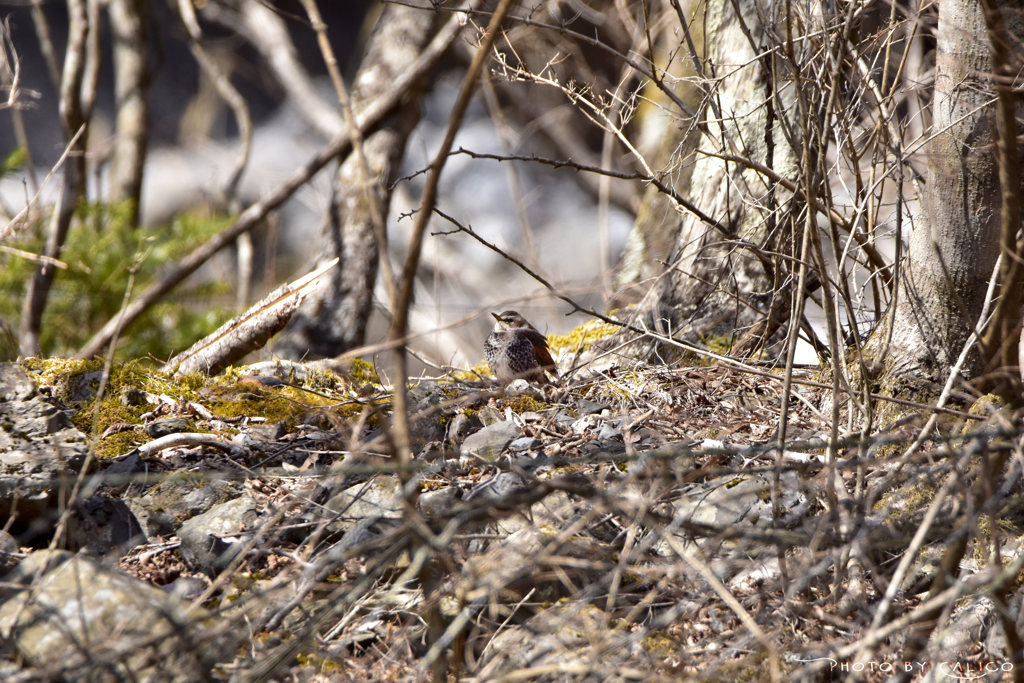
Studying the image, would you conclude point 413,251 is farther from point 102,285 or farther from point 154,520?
point 102,285

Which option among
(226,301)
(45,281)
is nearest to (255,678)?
(45,281)

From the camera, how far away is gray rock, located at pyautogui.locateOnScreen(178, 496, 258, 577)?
7.97 ft

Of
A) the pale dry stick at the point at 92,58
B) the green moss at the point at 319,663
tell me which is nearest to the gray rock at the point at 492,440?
the green moss at the point at 319,663

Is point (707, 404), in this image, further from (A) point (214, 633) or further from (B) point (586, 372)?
(A) point (214, 633)

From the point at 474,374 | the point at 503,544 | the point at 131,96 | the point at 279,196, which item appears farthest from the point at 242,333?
the point at 131,96

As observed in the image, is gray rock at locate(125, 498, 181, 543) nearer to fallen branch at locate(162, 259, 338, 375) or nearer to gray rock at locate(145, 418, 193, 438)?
gray rock at locate(145, 418, 193, 438)

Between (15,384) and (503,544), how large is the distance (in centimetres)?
205

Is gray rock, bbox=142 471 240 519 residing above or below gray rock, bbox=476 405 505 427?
below

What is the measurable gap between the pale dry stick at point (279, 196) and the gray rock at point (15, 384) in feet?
9.97

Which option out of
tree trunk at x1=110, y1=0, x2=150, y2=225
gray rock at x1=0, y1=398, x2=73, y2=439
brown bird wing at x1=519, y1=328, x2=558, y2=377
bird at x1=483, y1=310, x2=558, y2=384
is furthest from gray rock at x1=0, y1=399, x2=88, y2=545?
tree trunk at x1=110, y1=0, x2=150, y2=225

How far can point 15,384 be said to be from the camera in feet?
9.47

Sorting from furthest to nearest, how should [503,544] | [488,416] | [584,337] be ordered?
[584,337] < [488,416] < [503,544]

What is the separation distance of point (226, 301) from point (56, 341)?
1872 mm

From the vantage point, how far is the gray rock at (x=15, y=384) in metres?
2.85
